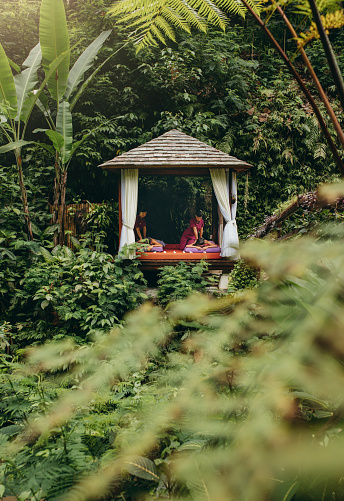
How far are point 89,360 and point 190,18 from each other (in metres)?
1.30

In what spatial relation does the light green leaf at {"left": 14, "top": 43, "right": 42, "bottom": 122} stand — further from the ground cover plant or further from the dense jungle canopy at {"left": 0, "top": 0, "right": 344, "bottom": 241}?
the ground cover plant

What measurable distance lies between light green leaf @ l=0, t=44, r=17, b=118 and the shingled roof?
183cm

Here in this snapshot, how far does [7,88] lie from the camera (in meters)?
5.32

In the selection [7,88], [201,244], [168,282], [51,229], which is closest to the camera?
[7,88]

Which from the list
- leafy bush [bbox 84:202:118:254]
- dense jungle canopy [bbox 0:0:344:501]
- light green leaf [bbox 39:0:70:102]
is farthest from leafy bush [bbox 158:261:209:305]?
light green leaf [bbox 39:0:70:102]

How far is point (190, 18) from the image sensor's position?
128cm

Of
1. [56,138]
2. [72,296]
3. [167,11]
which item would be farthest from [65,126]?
[167,11]

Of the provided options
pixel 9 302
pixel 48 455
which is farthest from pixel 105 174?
pixel 48 455

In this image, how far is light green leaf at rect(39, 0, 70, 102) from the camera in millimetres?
5328

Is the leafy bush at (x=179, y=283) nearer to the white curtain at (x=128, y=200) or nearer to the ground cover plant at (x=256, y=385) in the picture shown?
the white curtain at (x=128, y=200)

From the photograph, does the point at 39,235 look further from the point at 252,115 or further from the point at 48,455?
the point at 252,115

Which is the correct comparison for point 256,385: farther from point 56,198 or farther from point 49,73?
point 56,198

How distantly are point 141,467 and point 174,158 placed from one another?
6351mm

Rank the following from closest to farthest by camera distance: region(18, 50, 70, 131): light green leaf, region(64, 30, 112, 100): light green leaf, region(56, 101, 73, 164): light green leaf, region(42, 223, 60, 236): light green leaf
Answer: region(18, 50, 70, 131): light green leaf
region(56, 101, 73, 164): light green leaf
region(42, 223, 60, 236): light green leaf
region(64, 30, 112, 100): light green leaf
